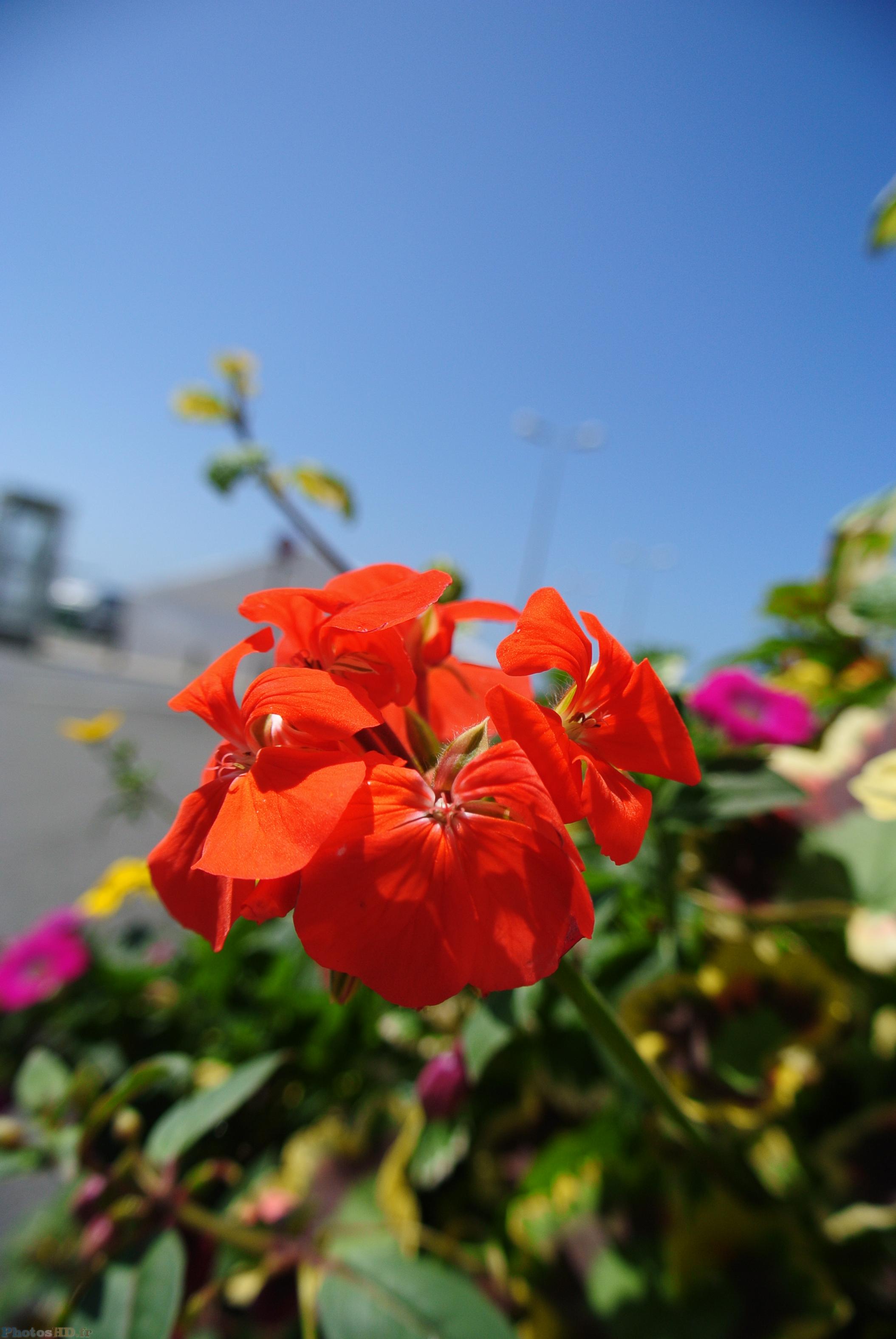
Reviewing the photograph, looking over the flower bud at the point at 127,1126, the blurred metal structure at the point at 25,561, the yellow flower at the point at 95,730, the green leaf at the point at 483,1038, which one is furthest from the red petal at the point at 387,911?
the blurred metal structure at the point at 25,561

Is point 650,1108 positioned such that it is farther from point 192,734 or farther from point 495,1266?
point 192,734

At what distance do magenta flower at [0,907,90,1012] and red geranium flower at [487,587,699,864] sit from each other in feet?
4.05

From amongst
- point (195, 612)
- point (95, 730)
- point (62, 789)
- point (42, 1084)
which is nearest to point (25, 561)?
point (195, 612)

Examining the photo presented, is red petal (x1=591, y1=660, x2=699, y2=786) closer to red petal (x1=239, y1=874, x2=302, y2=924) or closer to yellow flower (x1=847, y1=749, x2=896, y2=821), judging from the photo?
red petal (x1=239, y1=874, x2=302, y2=924)

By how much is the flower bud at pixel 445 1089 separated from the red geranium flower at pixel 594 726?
0.54 m

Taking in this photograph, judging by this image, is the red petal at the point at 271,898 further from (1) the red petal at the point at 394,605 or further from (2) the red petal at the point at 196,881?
(1) the red petal at the point at 394,605

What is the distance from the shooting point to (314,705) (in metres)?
0.37

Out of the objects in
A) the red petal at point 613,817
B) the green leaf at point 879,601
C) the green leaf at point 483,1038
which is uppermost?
the green leaf at point 879,601

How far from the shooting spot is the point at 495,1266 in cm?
84

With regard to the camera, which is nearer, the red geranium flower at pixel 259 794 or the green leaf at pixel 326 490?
the red geranium flower at pixel 259 794

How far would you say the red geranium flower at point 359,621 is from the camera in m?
0.40

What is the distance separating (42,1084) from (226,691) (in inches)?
29.6

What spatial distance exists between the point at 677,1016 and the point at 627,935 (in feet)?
0.66

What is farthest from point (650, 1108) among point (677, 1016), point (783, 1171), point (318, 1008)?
point (318, 1008)
